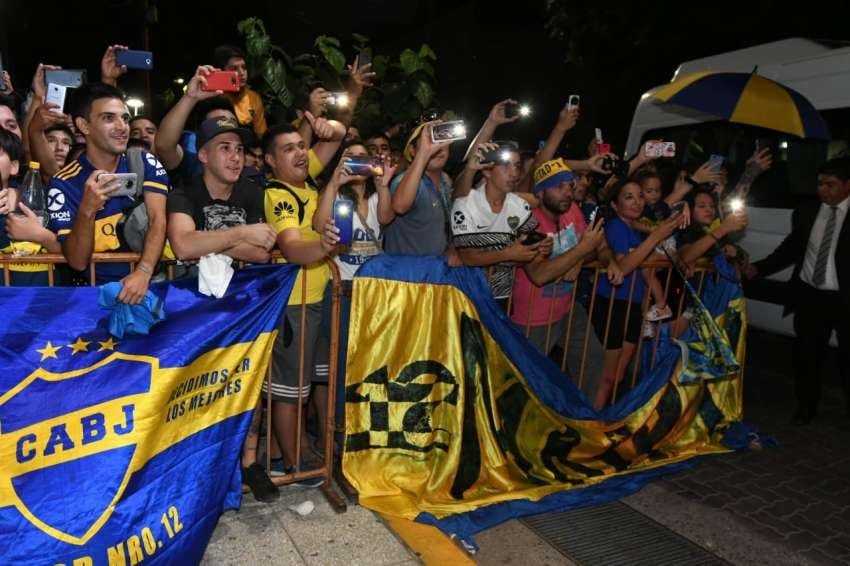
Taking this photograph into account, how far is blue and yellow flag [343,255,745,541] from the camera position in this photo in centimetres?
420

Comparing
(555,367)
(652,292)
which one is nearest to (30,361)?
(555,367)

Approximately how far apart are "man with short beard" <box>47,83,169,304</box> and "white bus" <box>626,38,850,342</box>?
255 inches

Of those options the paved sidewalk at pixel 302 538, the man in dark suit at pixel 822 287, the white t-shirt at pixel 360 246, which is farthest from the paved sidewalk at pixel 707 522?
the white t-shirt at pixel 360 246

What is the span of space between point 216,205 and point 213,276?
1.91 ft

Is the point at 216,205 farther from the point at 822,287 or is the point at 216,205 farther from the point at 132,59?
the point at 822,287

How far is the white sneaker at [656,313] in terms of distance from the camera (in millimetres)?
5402

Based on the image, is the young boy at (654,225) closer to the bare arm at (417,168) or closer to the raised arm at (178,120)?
the bare arm at (417,168)

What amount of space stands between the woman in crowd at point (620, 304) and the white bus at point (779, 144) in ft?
10.1

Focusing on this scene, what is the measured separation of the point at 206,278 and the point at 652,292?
357 centimetres

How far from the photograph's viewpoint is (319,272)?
167 inches

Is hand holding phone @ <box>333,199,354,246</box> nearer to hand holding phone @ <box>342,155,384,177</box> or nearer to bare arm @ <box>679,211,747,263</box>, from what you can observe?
hand holding phone @ <box>342,155,384,177</box>

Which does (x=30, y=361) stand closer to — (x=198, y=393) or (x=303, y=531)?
(x=198, y=393)

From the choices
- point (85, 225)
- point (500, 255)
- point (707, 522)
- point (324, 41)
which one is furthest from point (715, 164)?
point (85, 225)

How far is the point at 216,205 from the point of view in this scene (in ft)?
12.7
